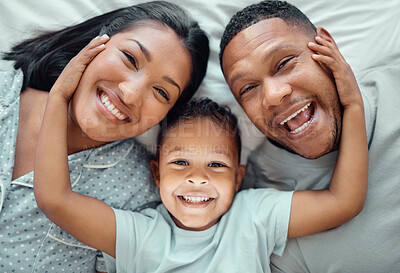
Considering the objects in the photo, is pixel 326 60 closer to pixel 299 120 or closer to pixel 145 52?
pixel 299 120

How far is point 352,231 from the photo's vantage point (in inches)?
52.7

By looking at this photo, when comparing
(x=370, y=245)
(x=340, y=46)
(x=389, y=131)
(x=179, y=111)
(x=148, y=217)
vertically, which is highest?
(x=340, y=46)

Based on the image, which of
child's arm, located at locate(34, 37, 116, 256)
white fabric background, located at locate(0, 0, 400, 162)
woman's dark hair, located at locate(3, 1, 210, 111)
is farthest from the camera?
white fabric background, located at locate(0, 0, 400, 162)

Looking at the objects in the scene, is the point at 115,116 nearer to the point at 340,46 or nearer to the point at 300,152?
the point at 300,152

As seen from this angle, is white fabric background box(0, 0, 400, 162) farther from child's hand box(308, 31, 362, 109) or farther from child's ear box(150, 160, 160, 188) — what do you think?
child's hand box(308, 31, 362, 109)

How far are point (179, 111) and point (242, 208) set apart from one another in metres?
0.44

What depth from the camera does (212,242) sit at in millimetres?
1384

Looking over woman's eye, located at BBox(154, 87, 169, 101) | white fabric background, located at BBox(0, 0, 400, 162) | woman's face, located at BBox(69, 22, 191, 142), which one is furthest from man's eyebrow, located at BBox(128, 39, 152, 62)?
white fabric background, located at BBox(0, 0, 400, 162)

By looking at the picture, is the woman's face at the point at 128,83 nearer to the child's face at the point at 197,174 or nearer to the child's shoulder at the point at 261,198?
the child's face at the point at 197,174

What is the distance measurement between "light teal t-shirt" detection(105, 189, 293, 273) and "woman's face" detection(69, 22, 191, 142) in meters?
0.33

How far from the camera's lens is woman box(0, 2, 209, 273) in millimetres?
1303

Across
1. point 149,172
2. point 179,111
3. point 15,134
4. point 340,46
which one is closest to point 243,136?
point 179,111

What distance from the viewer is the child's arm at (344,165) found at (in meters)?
1.30

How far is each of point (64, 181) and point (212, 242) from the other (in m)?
0.54
